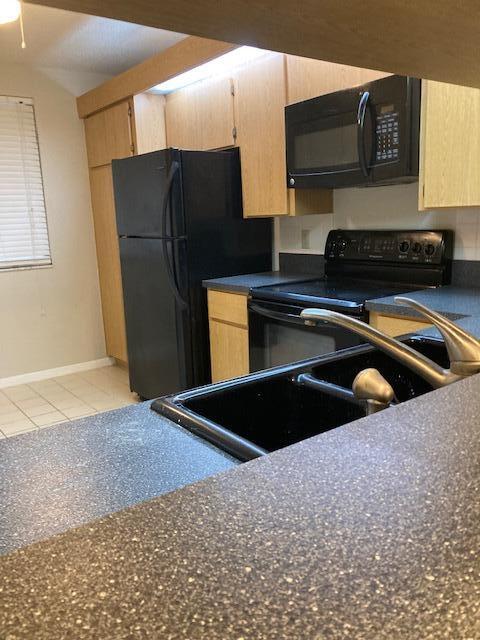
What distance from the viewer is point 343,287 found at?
102 inches

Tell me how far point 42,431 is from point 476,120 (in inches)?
70.0

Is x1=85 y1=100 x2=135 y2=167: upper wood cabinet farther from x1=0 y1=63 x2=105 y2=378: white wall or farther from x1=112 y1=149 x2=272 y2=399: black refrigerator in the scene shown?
x1=112 y1=149 x2=272 y2=399: black refrigerator

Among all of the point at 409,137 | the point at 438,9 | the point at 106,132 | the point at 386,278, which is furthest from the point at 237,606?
the point at 106,132

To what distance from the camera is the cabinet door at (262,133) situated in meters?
2.75

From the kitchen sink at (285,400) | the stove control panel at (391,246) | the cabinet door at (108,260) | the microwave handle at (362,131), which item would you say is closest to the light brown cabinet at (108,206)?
the cabinet door at (108,260)

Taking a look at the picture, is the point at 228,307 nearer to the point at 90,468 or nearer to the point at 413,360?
the point at 413,360

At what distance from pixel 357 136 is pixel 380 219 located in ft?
1.82

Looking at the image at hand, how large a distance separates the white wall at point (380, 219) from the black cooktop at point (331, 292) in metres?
0.30

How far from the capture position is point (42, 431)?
0.94 meters

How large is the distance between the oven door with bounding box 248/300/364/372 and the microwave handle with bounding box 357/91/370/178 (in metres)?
0.68

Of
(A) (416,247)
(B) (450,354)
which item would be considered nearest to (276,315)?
(A) (416,247)

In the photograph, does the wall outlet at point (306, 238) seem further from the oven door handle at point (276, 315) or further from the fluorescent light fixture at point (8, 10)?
the fluorescent light fixture at point (8, 10)

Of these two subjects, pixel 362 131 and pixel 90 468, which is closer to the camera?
pixel 90 468

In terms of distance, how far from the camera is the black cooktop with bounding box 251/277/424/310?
87.6 inches
